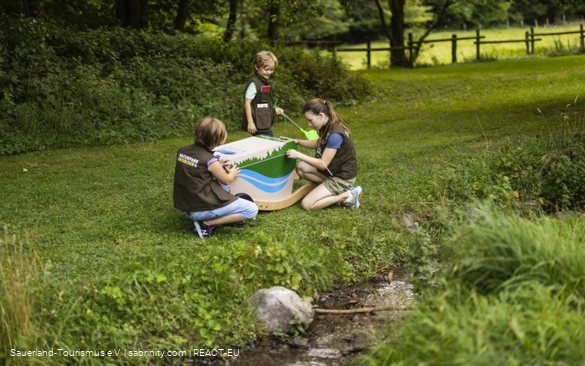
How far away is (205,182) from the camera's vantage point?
24.2 ft

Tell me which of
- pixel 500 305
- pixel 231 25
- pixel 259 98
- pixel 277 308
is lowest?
pixel 277 308

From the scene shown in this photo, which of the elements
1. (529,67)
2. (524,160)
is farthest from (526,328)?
(529,67)

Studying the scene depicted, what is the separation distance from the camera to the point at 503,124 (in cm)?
1345

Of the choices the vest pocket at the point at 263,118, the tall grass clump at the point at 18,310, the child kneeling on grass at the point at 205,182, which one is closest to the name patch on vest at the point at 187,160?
the child kneeling on grass at the point at 205,182

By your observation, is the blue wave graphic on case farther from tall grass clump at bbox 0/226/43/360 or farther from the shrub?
tall grass clump at bbox 0/226/43/360

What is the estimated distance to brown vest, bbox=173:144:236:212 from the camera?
288 inches

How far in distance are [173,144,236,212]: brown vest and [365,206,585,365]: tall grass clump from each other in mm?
2327

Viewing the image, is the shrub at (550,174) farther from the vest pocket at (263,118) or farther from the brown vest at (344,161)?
the vest pocket at (263,118)

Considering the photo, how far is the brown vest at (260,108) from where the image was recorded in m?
9.40

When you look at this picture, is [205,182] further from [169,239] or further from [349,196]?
[349,196]

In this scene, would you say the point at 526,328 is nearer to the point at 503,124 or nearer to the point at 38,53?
the point at 503,124

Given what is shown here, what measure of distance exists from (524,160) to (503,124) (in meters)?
4.08

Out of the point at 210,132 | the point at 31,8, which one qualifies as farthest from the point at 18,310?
the point at 31,8

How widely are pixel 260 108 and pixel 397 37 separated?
19.7 metres
